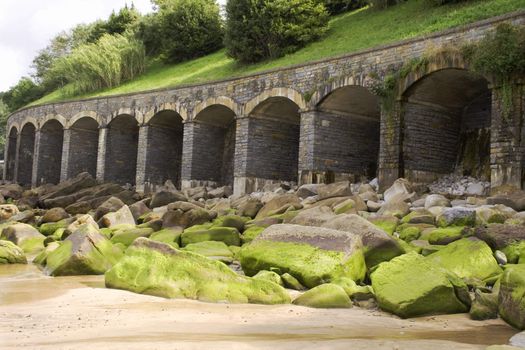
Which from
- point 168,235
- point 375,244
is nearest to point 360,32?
point 168,235

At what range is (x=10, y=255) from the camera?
9117 mm

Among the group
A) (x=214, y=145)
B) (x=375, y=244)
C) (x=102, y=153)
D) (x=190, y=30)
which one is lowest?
(x=375, y=244)

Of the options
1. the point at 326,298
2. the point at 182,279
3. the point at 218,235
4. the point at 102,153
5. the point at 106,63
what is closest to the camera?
the point at 326,298

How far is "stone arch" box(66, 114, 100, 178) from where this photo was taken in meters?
24.5

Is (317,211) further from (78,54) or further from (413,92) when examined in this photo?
(78,54)

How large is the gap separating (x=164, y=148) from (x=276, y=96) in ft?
23.0

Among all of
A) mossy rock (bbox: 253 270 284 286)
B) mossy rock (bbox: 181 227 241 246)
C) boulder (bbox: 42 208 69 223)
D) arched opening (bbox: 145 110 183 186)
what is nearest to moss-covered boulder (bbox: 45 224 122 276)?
mossy rock (bbox: 181 227 241 246)

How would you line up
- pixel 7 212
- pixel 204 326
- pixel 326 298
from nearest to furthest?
pixel 204 326 < pixel 326 298 < pixel 7 212

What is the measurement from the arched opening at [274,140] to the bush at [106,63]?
1467 cm

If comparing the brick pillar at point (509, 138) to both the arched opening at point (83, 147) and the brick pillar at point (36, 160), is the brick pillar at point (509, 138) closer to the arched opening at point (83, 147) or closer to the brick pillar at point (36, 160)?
the arched opening at point (83, 147)

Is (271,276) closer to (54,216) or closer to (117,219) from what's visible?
(117,219)

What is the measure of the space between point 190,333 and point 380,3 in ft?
67.7

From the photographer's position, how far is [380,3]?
2234cm

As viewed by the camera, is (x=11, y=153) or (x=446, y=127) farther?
(x=11, y=153)
